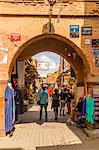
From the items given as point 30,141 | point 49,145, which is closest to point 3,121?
point 30,141

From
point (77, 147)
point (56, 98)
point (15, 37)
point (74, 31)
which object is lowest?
point (77, 147)

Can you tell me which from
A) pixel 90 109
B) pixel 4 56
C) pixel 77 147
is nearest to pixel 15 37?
pixel 4 56

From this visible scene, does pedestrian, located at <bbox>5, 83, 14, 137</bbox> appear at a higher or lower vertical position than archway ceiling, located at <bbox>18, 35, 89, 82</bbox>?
lower

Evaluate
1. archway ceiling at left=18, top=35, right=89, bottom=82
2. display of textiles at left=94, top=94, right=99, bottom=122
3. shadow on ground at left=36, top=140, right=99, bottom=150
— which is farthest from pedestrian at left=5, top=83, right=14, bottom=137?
archway ceiling at left=18, top=35, right=89, bottom=82

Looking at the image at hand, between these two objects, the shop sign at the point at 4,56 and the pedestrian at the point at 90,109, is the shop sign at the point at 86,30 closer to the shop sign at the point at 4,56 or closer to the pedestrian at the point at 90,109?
the pedestrian at the point at 90,109

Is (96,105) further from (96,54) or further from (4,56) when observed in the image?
(4,56)

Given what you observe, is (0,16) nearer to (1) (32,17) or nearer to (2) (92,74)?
(1) (32,17)

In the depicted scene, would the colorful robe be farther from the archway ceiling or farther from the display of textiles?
the archway ceiling

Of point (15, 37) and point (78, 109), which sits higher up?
point (15, 37)

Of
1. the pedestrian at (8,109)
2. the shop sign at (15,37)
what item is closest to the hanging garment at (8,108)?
the pedestrian at (8,109)

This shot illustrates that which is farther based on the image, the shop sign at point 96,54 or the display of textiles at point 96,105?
the shop sign at point 96,54

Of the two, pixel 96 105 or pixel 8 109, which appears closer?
pixel 8 109

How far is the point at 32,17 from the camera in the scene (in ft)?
46.7

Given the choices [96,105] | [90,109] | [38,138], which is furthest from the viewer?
[96,105]
